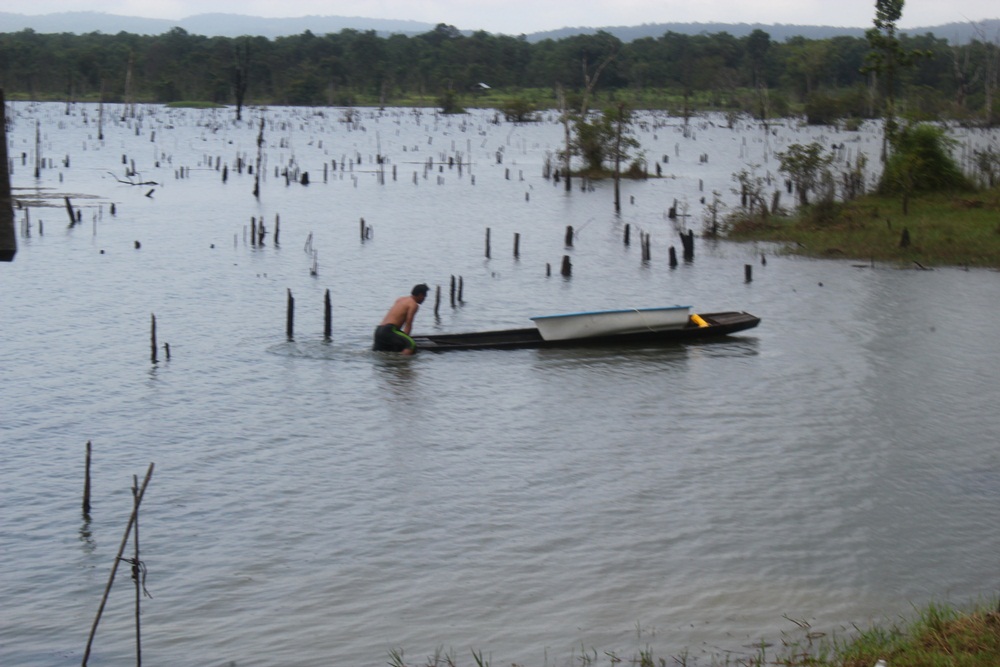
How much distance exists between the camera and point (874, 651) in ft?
22.8

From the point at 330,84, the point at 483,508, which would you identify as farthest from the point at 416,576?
the point at 330,84

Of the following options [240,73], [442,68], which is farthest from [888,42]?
[442,68]

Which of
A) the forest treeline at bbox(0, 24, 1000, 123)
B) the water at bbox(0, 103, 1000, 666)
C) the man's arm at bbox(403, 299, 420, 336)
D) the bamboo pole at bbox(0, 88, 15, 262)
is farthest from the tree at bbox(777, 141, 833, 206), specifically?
the forest treeline at bbox(0, 24, 1000, 123)

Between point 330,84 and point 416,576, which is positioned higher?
point 330,84

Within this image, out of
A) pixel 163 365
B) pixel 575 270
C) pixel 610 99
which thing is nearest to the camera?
pixel 163 365

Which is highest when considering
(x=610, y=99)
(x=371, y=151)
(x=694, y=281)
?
(x=610, y=99)

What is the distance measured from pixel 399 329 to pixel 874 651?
12.6 m

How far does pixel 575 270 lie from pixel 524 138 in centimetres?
5518

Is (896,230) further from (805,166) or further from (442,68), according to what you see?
(442,68)

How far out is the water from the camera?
9.16 meters

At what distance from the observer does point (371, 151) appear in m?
66.8

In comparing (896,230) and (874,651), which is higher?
(896,230)

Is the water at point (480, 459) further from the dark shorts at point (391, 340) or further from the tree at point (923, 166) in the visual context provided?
the tree at point (923, 166)

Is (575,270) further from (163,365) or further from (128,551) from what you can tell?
(128,551)
